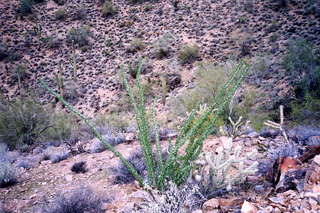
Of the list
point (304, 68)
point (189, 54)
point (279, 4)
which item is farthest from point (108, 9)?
point (304, 68)

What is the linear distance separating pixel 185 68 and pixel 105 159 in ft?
53.1

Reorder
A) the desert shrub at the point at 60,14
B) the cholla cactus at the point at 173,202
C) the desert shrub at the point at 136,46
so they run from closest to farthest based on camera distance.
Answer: the cholla cactus at the point at 173,202 → the desert shrub at the point at 136,46 → the desert shrub at the point at 60,14

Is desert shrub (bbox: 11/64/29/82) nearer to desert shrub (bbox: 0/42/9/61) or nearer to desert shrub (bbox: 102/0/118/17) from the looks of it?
desert shrub (bbox: 0/42/9/61)

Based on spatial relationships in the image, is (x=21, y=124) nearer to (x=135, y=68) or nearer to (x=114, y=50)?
(x=135, y=68)

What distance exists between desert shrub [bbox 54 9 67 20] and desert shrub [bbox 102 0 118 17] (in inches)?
150

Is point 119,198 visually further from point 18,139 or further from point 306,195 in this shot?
point 18,139

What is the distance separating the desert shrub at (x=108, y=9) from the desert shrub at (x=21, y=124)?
1907 centimetres

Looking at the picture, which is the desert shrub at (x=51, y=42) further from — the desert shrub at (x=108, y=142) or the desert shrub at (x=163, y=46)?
the desert shrub at (x=108, y=142)

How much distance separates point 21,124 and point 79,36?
1644 cm

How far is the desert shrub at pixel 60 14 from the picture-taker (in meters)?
29.1

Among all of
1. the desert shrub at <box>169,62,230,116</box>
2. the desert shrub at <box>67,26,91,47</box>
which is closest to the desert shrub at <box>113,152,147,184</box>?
the desert shrub at <box>169,62,230,116</box>

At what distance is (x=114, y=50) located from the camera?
2522cm

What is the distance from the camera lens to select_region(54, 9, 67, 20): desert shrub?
29.1m

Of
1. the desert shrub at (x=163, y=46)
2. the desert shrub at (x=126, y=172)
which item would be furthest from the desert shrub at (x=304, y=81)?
the desert shrub at (x=163, y=46)
